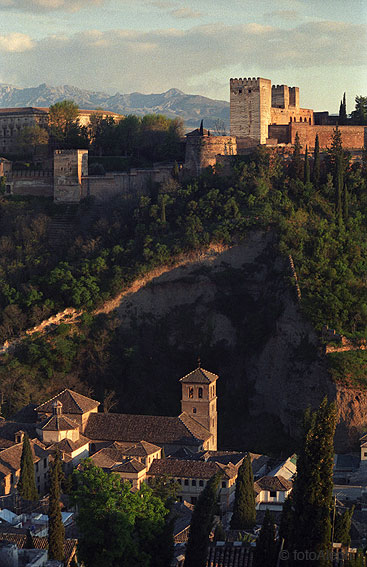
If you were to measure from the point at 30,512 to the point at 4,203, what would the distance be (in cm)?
3229

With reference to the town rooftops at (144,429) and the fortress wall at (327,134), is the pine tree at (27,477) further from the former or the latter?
the fortress wall at (327,134)

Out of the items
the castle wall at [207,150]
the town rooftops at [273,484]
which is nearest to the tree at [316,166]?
the castle wall at [207,150]

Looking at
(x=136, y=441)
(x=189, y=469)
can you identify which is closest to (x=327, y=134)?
(x=136, y=441)

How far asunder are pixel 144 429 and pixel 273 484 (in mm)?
7251

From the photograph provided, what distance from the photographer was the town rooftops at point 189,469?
47156 millimetres

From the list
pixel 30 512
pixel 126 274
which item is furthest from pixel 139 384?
pixel 30 512

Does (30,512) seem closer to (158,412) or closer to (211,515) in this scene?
(211,515)

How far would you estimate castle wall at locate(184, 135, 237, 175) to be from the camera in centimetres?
6825

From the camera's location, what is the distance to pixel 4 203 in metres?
72.6

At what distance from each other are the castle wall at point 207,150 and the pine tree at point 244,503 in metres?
27.7

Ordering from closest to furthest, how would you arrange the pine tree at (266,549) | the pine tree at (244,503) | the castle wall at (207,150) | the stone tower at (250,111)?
the pine tree at (266,549) → the pine tree at (244,503) → the castle wall at (207,150) → the stone tower at (250,111)

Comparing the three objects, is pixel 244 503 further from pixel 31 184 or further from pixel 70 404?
pixel 31 184

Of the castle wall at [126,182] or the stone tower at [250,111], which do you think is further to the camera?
the castle wall at [126,182]

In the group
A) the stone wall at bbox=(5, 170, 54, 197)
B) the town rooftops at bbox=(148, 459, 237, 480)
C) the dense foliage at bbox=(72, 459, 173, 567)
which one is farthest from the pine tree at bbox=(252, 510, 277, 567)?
the stone wall at bbox=(5, 170, 54, 197)
